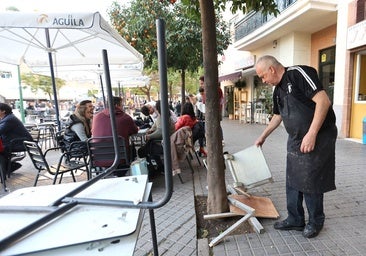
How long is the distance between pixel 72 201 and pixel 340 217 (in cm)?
306

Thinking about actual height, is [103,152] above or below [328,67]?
below

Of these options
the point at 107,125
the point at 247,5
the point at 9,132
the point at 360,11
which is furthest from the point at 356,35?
the point at 9,132

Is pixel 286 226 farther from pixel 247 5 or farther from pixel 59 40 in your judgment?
pixel 59 40

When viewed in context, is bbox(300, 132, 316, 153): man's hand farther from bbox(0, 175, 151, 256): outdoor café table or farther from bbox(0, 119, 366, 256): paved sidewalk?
bbox(0, 175, 151, 256): outdoor café table

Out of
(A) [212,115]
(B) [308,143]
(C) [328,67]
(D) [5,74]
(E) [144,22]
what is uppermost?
(E) [144,22]

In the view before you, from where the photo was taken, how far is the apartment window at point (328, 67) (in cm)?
925

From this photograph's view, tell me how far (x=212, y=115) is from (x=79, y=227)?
2028mm

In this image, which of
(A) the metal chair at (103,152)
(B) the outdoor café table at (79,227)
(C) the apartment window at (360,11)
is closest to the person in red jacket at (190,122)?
(A) the metal chair at (103,152)

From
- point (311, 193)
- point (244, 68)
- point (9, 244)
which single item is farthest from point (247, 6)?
point (244, 68)

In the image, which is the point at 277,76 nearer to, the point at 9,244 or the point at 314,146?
the point at 314,146

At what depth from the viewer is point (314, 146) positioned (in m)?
2.31

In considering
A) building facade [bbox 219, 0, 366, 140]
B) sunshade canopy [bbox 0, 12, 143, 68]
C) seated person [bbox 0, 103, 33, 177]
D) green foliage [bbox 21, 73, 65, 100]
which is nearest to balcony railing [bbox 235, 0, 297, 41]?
building facade [bbox 219, 0, 366, 140]

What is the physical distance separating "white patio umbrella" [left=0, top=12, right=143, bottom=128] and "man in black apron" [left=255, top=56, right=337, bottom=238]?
238 centimetres

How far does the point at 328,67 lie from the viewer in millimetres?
9523
